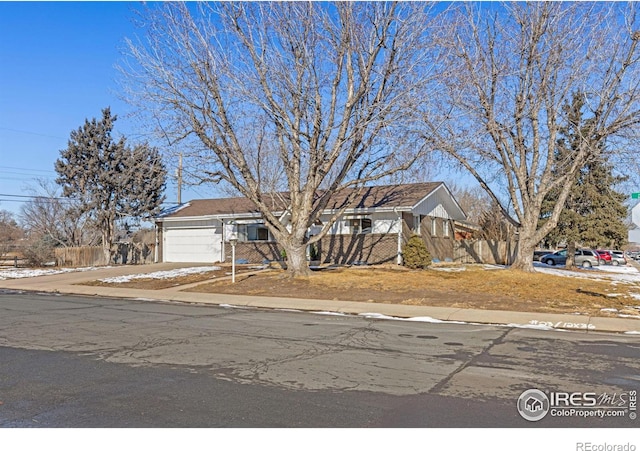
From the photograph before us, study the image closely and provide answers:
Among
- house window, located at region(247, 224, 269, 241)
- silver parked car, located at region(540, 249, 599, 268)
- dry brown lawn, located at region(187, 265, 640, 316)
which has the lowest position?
dry brown lawn, located at region(187, 265, 640, 316)

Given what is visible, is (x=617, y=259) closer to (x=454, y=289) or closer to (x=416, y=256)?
(x=416, y=256)

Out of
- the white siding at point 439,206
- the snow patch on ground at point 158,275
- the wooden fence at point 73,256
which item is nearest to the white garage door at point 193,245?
the wooden fence at point 73,256

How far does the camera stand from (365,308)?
14.9 m

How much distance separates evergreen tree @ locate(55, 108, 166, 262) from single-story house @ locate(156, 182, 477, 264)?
246 cm

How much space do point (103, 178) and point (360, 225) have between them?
665 inches

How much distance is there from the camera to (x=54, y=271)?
29.1 m

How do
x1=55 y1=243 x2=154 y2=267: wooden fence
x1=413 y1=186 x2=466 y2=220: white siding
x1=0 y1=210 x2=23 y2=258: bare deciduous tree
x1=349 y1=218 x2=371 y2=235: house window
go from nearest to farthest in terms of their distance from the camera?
x1=349 y1=218 x2=371 y2=235: house window < x1=413 y1=186 x2=466 y2=220: white siding < x1=55 y1=243 x2=154 y2=267: wooden fence < x1=0 y1=210 x2=23 y2=258: bare deciduous tree

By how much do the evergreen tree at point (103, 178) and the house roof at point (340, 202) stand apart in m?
A: 2.45

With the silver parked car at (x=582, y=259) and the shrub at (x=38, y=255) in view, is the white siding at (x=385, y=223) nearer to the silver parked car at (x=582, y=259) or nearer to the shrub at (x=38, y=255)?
the silver parked car at (x=582, y=259)

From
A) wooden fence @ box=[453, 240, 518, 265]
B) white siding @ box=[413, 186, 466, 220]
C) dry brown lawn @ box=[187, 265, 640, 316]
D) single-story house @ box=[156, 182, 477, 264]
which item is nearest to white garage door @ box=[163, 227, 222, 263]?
single-story house @ box=[156, 182, 477, 264]

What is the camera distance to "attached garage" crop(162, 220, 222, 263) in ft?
107

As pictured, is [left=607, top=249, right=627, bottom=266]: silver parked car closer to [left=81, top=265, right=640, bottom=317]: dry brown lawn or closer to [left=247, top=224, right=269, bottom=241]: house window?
[left=81, top=265, right=640, bottom=317]: dry brown lawn

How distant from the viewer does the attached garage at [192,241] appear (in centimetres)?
3272

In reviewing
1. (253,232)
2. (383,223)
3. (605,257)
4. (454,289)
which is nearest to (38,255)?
(253,232)
